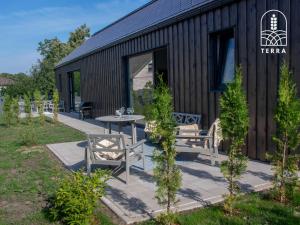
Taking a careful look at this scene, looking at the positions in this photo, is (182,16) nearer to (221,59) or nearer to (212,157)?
(221,59)

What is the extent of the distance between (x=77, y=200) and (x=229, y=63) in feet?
17.4

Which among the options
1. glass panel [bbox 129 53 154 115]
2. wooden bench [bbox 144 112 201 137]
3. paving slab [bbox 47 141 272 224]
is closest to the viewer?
paving slab [bbox 47 141 272 224]

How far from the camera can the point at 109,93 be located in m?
14.8

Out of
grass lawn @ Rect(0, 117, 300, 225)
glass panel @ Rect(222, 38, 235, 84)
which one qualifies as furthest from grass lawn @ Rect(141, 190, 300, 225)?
glass panel @ Rect(222, 38, 235, 84)

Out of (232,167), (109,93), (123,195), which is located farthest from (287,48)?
(109,93)

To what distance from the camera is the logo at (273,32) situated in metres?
6.07

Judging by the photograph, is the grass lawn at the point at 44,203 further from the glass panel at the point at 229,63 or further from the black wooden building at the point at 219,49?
the glass panel at the point at 229,63

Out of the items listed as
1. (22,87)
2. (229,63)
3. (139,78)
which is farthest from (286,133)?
(22,87)

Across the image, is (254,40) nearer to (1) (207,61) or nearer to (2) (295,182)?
(1) (207,61)

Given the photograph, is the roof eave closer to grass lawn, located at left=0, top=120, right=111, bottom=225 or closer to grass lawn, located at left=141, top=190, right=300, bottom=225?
grass lawn, located at left=141, top=190, right=300, bottom=225

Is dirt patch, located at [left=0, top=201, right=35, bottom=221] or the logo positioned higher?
the logo

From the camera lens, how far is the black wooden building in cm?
620

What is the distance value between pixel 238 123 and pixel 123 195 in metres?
2.04

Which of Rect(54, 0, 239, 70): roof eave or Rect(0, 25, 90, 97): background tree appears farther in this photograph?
Rect(0, 25, 90, 97): background tree
